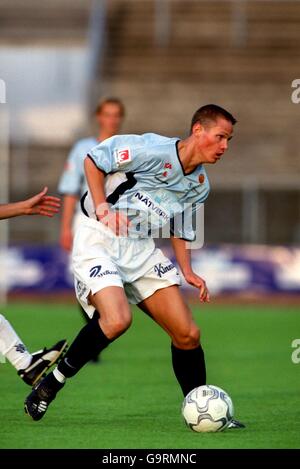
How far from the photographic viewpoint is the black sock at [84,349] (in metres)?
6.92

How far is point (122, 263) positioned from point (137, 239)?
0.21 meters

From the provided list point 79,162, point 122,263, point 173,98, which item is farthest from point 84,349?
point 173,98

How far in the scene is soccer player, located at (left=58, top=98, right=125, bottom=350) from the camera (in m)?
9.92

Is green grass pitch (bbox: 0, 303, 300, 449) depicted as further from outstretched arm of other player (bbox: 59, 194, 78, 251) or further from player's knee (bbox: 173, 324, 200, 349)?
outstretched arm of other player (bbox: 59, 194, 78, 251)

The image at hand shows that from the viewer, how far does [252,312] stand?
1769cm

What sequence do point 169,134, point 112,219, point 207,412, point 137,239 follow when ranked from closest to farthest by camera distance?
point 207,412
point 112,219
point 137,239
point 169,134

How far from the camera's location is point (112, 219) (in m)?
7.01

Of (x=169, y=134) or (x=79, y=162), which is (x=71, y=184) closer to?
(x=79, y=162)

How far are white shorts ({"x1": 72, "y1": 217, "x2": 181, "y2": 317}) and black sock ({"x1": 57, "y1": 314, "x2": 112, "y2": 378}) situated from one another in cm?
30

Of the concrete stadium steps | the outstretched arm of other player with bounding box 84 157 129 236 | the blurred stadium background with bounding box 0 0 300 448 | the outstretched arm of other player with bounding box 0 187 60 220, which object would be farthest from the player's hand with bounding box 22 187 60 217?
the concrete stadium steps

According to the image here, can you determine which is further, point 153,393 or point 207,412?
point 153,393

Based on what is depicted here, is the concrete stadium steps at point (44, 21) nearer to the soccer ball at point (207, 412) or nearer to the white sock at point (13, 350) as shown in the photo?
the white sock at point (13, 350)

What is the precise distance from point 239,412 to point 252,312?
10066 mm
